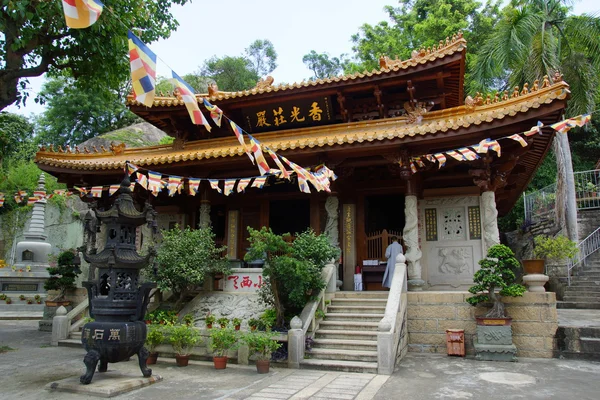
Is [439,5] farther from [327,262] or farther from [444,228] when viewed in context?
[327,262]

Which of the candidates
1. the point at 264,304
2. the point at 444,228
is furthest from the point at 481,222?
the point at 264,304

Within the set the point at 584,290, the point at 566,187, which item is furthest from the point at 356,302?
the point at 566,187

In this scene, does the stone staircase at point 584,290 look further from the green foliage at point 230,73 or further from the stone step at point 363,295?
the green foliage at point 230,73

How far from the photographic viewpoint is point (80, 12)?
4.55 metres

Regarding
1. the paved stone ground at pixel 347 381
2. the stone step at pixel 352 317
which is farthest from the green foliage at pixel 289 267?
the paved stone ground at pixel 347 381

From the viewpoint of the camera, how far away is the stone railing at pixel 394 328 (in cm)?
691

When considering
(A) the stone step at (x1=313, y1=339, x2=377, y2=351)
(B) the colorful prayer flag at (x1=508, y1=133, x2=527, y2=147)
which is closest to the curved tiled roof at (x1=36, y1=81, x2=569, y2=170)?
(B) the colorful prayer flag at (x1=508, y1=133, x2=527, y2=147)

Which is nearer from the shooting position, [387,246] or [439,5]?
[387,246]

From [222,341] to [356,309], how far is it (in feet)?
9.48

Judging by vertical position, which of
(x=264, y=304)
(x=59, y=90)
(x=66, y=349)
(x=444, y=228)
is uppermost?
(x=59, y=90)

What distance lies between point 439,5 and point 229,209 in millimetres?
20845

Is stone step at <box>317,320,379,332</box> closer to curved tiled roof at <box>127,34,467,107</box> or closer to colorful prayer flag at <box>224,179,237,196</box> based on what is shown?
colorful prayer flag at <box>224,179,237,196</box>

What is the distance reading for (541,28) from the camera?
16.3 metres

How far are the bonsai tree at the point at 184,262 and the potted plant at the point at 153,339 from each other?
5.05ft
